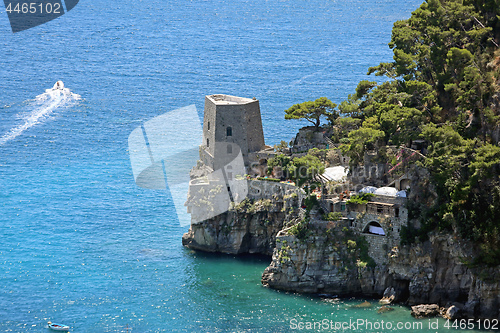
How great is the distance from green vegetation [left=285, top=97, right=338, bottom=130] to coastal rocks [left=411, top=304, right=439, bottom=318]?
3485cm

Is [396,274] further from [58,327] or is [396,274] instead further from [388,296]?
[58,327]

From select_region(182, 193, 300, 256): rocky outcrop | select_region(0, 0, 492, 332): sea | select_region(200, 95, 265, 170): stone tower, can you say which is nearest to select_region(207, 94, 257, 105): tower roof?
select_region(200, 95, 265, 170): stone tower

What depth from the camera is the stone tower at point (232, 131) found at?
118 meters

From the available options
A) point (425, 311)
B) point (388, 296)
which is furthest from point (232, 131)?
point (425, 311)

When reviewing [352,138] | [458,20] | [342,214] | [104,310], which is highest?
[458,20]

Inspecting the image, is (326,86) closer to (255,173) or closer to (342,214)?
(255,173)

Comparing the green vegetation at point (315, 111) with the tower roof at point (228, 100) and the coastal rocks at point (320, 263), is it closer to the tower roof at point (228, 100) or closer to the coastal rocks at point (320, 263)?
the tower roof at point (228, 100)

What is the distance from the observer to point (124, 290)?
10856 cm

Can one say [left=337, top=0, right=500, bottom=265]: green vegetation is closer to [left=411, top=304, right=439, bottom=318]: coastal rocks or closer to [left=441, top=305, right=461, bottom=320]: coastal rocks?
[left=441, top=305, right=461, bottom=320]: coastal rocks

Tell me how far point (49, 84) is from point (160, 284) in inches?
3615

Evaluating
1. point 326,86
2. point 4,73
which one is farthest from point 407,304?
point 4,73

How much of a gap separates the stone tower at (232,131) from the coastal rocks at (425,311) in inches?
1271

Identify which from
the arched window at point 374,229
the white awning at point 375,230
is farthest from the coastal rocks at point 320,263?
the white awning at point 375,230

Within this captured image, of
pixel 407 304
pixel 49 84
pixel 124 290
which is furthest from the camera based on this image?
pixel 49 84
